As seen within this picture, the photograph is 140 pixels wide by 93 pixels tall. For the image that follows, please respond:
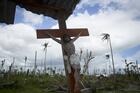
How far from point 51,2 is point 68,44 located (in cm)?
137

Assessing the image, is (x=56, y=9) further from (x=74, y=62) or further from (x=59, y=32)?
(x=74, y=62)

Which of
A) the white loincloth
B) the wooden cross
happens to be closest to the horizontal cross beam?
the wooden cross

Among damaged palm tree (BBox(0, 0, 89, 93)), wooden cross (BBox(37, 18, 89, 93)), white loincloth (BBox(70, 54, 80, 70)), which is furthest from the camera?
damaged palm tree (BBox(0, 0, 89, 93))

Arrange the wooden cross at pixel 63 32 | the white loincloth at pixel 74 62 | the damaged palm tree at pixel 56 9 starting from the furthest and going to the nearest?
the damaged palm tree at pixel 56 9 < the wooden cross at pixel 63 32 < the white loincloth at pixel 74 62

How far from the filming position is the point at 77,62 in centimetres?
657

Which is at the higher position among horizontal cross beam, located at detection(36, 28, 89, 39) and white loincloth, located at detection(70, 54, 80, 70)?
horizontal cross beam, located at detection(36, 28, 89, 39)

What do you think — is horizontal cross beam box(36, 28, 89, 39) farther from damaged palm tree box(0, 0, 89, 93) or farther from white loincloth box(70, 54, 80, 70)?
white loincloth box(70, 54, 80, 70)

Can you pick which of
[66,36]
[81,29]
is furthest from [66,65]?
[81,29]

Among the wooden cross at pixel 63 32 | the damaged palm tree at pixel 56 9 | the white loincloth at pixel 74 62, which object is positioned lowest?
the white loincloth at pixel 74 62

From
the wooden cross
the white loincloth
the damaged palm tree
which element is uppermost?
the damaged palm tree

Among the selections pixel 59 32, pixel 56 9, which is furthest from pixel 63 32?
pixel 56 9

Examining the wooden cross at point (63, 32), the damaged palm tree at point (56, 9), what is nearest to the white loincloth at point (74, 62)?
the wooden cross at point (63, 32)

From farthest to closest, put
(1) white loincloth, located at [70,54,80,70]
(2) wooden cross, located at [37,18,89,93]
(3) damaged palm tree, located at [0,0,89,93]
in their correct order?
(3) damaged palm tree, located at [0,0,89,93], (2) wooden cross, located at [37,18,89,93], (1) white loincloth, located at [70,54,80,70]

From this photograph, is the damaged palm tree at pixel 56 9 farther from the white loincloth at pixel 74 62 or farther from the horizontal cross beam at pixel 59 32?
the white loincloth at pixel 74 62
